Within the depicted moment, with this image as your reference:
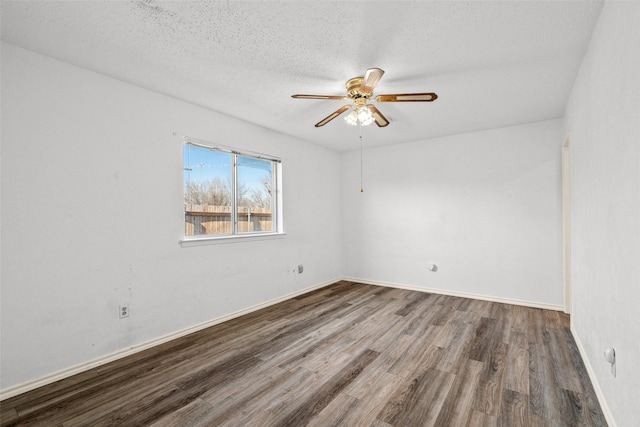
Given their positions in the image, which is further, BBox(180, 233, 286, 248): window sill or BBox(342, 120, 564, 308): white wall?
BBox(342, 120, 564, 308): white wall

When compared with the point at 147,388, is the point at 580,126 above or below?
above

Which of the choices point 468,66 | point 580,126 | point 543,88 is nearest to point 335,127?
point 468,66

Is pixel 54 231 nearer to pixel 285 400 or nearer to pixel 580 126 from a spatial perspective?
pixel 285 400

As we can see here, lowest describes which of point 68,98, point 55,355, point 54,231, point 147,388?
point 147,388

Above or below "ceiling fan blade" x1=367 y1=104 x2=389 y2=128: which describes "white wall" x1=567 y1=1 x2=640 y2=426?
below

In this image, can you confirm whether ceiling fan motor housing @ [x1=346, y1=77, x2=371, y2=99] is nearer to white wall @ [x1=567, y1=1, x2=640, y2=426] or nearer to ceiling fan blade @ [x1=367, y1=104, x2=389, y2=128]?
ceiling fan blade @ [x1=367, y1=104, x2=389, y2=128]

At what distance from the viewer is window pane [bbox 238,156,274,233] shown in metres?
3.90

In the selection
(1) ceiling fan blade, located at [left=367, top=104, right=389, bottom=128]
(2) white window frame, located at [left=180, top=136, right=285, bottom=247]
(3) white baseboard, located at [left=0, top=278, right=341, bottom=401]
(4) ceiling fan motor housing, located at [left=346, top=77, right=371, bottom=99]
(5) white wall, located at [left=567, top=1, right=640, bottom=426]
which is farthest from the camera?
(2) white window frame, located at [left=180, top=136, right=285, bottom=247]

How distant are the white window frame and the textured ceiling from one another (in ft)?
1.77

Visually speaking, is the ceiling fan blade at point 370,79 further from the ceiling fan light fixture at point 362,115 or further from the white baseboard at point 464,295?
the white baseboard at point 464,295

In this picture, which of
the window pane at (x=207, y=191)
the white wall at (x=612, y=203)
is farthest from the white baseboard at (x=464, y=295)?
the window pane at (x=207, y=191)

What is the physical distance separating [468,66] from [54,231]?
3.59 meters

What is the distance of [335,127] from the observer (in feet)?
13.5

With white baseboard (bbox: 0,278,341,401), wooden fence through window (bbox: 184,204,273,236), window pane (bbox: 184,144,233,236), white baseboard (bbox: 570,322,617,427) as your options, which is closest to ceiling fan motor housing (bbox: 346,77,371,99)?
window pane (bbox: 184,144,233,236)
